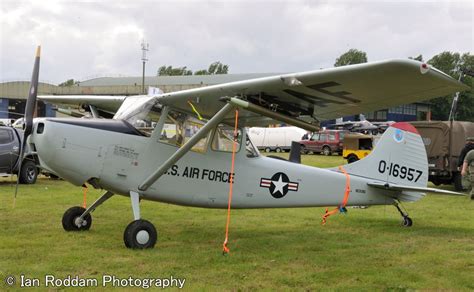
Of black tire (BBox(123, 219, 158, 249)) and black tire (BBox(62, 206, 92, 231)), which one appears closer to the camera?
black tire (BBox(123, 219, 158, 249))

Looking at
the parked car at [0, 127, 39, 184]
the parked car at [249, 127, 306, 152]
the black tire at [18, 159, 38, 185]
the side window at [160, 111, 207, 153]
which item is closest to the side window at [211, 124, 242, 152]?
the side window at [160, 111, 207, 153]

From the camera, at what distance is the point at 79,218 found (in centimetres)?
827

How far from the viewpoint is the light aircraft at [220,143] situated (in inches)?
244

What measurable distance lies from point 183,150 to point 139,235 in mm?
1401

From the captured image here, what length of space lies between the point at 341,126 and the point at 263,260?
4882 cm

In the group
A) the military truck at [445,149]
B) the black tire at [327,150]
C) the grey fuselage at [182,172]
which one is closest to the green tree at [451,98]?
the black tire at [327,150]

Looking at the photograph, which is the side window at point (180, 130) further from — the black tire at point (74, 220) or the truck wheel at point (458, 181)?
the truck wheel at point (458, 181)

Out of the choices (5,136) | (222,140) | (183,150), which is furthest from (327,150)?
(183,150)

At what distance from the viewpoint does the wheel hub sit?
22.6 ft

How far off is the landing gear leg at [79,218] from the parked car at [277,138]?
35723 millimetres

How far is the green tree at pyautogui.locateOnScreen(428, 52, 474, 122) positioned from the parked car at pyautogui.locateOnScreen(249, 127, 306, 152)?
206 ft

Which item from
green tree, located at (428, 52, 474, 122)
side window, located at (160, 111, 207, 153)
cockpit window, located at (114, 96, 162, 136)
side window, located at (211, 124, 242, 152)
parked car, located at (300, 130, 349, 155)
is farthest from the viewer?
green tree, located at (428, 52, 474, 122)

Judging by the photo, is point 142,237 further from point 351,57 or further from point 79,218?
point 351,57
